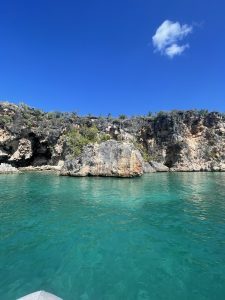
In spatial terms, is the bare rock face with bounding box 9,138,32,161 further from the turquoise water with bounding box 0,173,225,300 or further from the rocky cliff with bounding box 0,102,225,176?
the turquoise water with bounding box 0,173,225,300

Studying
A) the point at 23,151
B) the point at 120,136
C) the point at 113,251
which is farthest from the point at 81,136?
the point at 113,251

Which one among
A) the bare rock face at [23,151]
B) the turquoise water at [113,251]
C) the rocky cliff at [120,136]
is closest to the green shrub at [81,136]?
the rocky cliff at [120,136]

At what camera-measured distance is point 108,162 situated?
40094mm

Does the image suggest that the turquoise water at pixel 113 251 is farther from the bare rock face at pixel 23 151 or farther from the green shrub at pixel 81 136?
the bare rock face at pixel 23 151

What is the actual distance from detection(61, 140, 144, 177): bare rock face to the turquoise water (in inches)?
813

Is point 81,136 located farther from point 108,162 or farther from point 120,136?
point 108,162

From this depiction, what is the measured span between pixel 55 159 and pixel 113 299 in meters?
58.9

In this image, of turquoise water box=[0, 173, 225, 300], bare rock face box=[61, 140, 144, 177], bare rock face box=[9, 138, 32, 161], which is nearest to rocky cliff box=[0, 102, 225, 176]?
bare rock face box=[9, 138, 32, 161]

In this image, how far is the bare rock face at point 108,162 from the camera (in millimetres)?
39188

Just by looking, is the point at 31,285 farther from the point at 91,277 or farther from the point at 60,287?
the point at 91,277

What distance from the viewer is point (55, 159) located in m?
64.4

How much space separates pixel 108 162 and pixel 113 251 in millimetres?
29979

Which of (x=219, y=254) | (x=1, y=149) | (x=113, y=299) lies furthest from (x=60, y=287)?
(x=1, y=149)

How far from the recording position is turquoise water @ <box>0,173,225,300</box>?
7.54m
